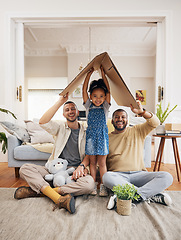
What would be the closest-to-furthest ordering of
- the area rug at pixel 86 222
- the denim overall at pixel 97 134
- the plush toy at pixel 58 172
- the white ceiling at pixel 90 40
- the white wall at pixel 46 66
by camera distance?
the area rug at pixel 86 222 < the plush toy at pixel 58 172 < the denim overall at pixel 97 134 < the white ceiling at pixel 90 40 < the white wall at pixel 46 66

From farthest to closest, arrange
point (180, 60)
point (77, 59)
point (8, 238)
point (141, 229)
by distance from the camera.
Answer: point (77, 59) → point (180, 60) → point (141, 229) → point (8, 238)

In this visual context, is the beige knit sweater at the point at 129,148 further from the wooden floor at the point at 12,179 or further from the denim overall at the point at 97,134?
the wooden floor at the point at 12,179

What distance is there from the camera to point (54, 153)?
6.64ft

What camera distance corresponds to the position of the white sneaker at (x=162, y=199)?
163cm

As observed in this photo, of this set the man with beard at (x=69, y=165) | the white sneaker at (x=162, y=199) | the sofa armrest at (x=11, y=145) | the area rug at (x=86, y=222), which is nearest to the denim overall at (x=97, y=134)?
the man with beard at (x=69, y=165)

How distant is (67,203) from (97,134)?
26.1 inches

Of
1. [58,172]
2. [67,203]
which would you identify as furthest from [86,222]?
[58,172]

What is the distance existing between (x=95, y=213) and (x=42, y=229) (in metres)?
0.40

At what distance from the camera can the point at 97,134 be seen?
192 cm

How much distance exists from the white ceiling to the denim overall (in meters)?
A: 3.98

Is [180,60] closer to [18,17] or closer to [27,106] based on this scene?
[18,17]

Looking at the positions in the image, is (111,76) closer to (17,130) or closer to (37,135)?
(37,135)

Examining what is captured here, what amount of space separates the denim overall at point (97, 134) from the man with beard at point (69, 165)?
0.43ft

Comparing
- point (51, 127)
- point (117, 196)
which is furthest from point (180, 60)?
point (117, 196)
